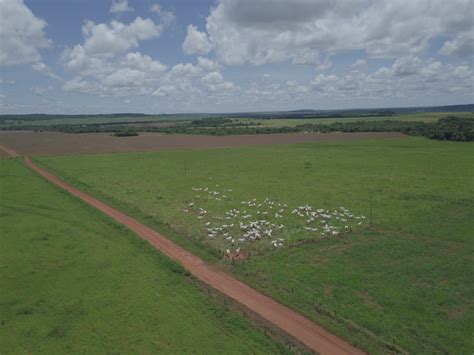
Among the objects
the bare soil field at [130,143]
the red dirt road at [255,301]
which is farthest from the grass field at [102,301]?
the bare soil field at [130,143]

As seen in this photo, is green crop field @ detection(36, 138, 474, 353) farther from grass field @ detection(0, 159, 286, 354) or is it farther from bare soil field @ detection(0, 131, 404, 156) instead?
bare soil field @ detection(0, 131, 404, 156)

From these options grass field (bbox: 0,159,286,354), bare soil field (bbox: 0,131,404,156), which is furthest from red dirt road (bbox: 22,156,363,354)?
bare soil field (bbox: 0,131,404,156)

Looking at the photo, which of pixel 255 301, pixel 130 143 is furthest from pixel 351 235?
Answer: pixel 130 143

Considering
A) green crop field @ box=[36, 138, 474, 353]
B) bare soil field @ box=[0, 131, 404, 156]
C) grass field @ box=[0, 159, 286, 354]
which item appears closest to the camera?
grass field @ box=[0, 159, 286, 354]

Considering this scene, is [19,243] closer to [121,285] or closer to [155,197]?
[121,285]

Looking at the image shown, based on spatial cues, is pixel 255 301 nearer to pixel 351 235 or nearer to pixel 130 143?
pixel 351 235

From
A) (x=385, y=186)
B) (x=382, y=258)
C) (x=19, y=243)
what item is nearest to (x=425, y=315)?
(x=382, y=258)

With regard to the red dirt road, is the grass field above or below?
above
